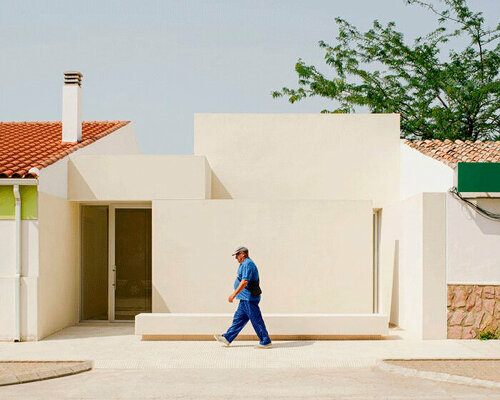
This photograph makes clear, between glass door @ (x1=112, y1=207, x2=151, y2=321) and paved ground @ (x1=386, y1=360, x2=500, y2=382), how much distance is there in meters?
6.59

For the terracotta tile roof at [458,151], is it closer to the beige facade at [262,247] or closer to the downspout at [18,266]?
the beige facade at [262,247]

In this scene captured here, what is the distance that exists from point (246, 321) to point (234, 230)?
2967 millimetres

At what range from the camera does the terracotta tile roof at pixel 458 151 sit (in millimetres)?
14406

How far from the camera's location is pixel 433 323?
41.1ft

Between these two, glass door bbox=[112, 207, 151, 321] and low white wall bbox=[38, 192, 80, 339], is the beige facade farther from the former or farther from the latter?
glass door bbox=[112, 207, 151, 321]

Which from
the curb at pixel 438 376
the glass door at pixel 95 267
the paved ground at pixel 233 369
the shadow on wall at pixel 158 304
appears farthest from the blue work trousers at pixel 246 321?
the glass door at pixel 95 267

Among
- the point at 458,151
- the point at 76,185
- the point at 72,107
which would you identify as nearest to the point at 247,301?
the point at 76,185

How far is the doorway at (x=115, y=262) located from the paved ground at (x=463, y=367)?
669 cm

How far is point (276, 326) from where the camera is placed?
40.9 feet

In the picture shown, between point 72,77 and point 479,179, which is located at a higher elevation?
point 72,77

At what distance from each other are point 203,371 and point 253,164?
7984mm

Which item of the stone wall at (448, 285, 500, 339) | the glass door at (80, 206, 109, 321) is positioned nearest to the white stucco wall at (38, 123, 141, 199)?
the glass door at (80, 206, 109, 321)

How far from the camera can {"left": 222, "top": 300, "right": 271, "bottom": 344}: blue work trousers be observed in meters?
11.6

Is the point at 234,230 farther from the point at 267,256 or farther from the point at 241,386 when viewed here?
the point at 241,386
